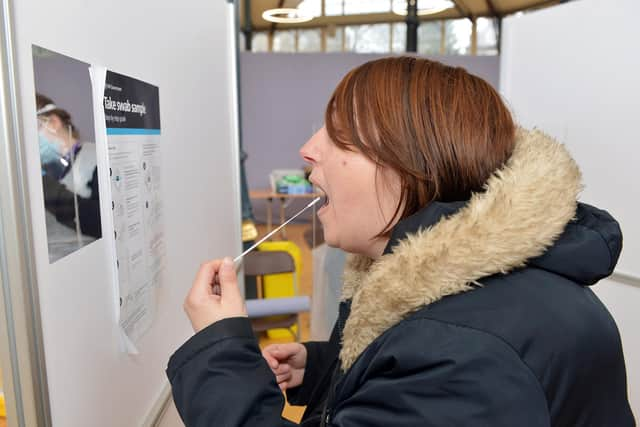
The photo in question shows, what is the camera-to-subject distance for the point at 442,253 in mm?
661

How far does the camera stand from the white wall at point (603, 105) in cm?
180

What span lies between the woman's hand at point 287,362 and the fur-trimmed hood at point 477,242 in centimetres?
41

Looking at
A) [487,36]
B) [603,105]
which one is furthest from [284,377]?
[487,36]

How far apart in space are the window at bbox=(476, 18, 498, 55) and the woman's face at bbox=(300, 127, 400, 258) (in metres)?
6.58

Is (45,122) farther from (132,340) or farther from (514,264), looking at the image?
(514,264)

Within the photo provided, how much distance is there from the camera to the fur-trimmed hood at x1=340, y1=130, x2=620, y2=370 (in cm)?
65

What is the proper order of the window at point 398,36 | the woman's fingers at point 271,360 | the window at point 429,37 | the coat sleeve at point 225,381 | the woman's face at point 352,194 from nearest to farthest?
1. the coat sleeve at point 225,381
2. the woman's face at point 352,194
3. the woman's fingers at point 271,360
4. the window at point 429,37
5. the window at point 398,36

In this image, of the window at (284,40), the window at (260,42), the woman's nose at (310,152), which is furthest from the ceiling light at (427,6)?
the woman's nose at (310,152)

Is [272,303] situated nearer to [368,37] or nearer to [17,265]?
[17,265]

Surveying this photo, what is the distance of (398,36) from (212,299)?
6.69m

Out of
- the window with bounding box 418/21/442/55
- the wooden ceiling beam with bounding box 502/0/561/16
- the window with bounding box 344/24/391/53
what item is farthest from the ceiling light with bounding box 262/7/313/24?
the wooden ceiling beam with bounding box 502/0/561/16

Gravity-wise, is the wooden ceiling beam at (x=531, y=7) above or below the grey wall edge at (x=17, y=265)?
above

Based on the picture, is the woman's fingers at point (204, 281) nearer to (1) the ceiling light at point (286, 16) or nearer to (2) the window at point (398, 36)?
(1) the ceiling light at point (286, 16)

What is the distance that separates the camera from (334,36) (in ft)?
22.8
